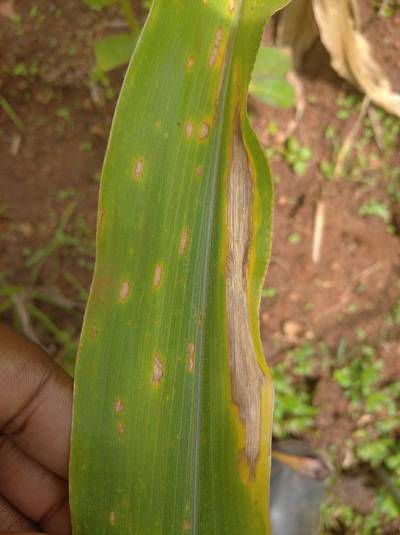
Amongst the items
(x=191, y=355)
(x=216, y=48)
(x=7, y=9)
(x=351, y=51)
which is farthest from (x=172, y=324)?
(x=7, y=9)

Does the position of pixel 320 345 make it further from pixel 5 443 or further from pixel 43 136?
pixel 43 136

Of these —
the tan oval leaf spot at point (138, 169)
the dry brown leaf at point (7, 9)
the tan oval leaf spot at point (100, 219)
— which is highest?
the dry brown leaf at point (7, 9)

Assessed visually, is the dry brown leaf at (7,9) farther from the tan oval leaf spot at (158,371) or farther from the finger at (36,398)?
the tan oval leaf spot at (158,371)

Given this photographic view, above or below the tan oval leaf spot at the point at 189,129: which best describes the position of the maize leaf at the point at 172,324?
below

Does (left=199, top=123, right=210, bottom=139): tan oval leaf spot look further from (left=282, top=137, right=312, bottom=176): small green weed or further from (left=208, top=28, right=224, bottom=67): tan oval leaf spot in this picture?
(left=282, top=137, right=312, bottom=176): small green weed

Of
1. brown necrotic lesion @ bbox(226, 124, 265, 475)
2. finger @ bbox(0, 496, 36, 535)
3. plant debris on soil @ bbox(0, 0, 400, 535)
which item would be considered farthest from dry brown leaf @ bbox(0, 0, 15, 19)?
finger @ bbox(0, 496, 36, 535)

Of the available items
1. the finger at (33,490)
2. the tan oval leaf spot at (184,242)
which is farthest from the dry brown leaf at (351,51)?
the finger at (33,490)

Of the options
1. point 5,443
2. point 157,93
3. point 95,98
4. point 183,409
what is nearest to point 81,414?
point 183,409
